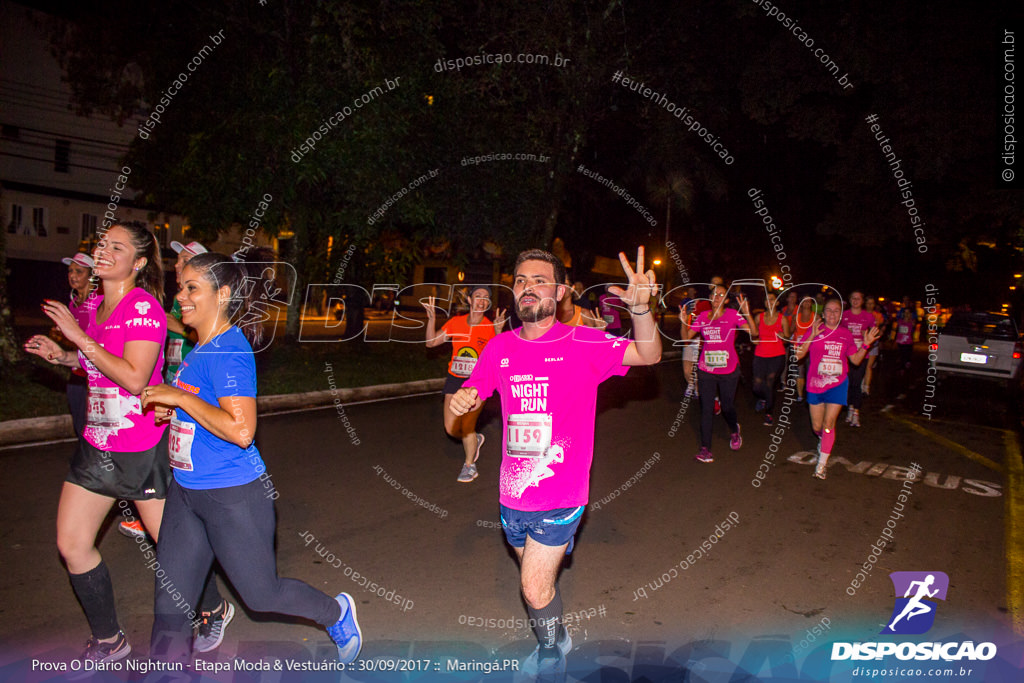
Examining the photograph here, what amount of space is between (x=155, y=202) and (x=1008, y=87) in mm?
20057

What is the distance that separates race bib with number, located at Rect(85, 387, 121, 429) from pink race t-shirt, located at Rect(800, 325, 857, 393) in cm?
664

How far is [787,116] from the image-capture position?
2459cm

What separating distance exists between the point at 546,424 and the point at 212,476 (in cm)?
147

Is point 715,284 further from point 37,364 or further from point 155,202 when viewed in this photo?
point 155,202

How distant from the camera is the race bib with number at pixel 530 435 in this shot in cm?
314

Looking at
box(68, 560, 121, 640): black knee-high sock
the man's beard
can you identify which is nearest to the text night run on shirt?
the man's beard

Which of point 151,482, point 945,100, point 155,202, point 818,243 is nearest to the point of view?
point 151,482

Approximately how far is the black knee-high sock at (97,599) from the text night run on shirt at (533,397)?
7.11 ft

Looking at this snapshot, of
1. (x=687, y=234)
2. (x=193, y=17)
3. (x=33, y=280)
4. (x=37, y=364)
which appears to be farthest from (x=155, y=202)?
(x=687, y=234)

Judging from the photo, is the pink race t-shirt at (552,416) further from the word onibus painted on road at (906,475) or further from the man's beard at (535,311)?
the word onibus painted on road at (906,475)

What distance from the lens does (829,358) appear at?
286 inches

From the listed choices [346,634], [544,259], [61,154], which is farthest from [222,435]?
[61,154]

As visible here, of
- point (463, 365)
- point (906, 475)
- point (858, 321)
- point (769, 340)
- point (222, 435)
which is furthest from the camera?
point (769, 340)

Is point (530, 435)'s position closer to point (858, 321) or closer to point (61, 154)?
point (858, 321)
